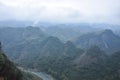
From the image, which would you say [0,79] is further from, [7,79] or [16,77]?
[16,77]

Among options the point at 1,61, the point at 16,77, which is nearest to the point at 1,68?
the point at 1,61

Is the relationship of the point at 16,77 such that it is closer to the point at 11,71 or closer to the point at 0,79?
the point at 11,71

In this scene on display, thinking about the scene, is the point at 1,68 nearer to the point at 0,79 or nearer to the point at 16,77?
the point at 0,79

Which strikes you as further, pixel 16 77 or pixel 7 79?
pixel 16 77

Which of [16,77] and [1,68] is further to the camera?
[16,77]

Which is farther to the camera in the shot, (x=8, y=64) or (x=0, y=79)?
(x=8, y=64)
